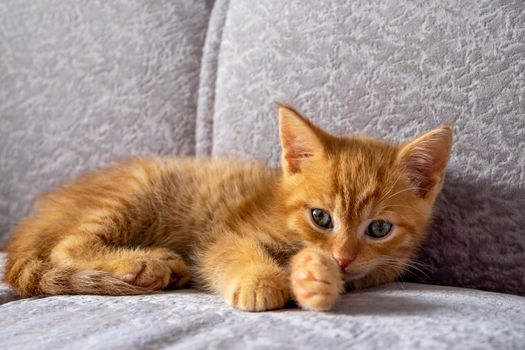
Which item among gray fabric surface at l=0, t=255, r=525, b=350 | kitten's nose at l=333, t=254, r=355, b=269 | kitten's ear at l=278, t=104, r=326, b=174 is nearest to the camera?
gray fabric surface at l=0, t=255, r=525, b=350

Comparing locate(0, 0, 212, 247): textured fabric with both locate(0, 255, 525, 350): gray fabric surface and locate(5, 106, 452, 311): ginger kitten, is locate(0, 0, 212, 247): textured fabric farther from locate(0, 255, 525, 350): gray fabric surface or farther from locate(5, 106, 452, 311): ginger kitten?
locate(0, 255, 525, 350): gray fabric surface

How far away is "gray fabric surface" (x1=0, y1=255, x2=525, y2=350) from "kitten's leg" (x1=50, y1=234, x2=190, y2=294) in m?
0.09

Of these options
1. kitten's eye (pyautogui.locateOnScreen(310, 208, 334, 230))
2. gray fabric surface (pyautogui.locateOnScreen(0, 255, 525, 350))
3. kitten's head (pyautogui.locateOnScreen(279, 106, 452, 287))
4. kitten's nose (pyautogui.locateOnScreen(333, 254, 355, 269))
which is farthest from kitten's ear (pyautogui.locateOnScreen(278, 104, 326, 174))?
gray fabric surface (pyautogui.locateOnScreen(0, 255, 525, 350))

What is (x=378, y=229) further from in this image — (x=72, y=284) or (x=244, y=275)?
(x=72, y=284)

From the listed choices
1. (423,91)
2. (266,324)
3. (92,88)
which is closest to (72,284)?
(266,324)

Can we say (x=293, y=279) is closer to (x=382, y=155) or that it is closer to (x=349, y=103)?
(x=382, y=155)

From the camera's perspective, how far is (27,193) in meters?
1.83

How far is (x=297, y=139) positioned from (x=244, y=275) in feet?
1.28

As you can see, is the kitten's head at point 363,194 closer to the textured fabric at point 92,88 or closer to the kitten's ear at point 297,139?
the kitten's ear at point 297,139

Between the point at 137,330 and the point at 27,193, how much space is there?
3.55ft

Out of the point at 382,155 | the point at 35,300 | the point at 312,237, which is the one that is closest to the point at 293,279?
the point at 312,237

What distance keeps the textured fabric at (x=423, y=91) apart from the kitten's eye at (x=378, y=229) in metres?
0.21

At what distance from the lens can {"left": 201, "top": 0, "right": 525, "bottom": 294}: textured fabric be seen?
131 cm

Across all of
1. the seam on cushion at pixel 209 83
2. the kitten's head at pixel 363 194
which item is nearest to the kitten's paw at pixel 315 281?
the kitten's head at pixel 363 194
